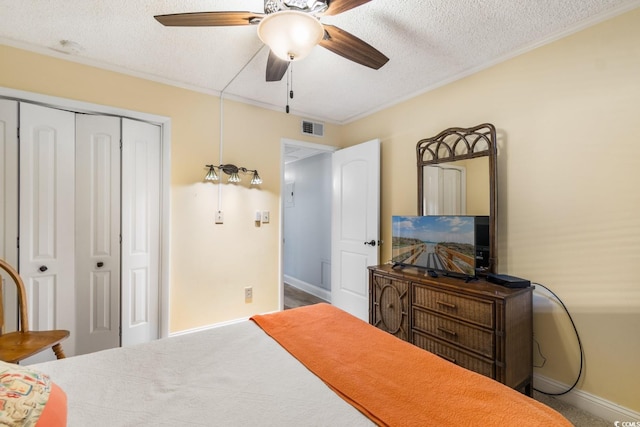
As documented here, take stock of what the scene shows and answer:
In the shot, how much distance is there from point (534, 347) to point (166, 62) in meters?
3.58

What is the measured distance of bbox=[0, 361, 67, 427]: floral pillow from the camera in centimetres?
67

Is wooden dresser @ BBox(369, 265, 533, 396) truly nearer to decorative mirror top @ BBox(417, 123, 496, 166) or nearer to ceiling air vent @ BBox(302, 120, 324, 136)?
decorative mirror top @ BBox(417, 123, 496, 166)

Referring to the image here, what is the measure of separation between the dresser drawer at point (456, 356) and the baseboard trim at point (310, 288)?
216 cm

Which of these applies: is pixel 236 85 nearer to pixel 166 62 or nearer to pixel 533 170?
pixel 166 62

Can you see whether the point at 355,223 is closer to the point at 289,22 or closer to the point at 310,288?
the point at 310,288

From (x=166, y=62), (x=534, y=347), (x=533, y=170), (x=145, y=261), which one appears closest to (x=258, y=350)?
(x=145, y=261)

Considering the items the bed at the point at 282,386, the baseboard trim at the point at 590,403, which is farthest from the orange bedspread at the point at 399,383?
the baseboard trim at the point at 590,403

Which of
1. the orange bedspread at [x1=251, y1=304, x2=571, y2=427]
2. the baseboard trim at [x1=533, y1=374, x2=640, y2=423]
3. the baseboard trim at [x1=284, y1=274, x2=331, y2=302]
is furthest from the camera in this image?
the baseboard trim at [x1=284, y1=274, x2=331, y2=302]

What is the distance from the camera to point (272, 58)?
5.73 ft

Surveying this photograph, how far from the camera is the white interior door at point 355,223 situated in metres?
3.18

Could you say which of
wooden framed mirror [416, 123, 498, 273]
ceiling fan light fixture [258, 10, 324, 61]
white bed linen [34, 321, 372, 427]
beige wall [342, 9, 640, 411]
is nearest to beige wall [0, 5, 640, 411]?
beige wall [342, 9, 640, 411]

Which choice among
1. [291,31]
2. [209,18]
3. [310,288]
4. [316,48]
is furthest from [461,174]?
[310,288]

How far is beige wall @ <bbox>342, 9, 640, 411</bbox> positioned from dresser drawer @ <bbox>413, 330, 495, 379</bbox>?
54 centimetres

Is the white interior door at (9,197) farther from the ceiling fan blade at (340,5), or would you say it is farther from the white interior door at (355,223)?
the white interior door at (355,223)
